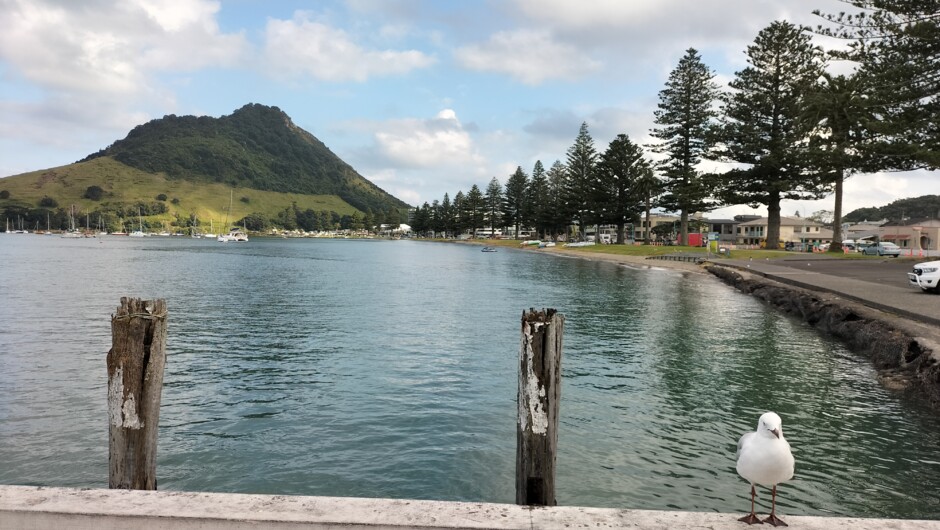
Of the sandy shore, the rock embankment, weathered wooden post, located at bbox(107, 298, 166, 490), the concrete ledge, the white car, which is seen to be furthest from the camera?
the sandy shore

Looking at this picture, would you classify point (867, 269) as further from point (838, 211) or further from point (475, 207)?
point (475, 207)

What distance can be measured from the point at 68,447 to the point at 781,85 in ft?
215

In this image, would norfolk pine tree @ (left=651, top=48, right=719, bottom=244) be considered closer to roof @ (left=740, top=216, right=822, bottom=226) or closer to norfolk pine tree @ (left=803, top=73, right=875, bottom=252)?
norfolk pine tree @ (left=803, top=73, right=875, bottom=252)

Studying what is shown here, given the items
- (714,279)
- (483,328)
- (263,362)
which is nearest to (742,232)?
(714,279)

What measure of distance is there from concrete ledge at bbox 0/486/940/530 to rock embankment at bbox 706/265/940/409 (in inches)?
464

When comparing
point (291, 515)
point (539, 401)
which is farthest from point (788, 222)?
point (291, 515)

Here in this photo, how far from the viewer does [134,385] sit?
5.88 metres

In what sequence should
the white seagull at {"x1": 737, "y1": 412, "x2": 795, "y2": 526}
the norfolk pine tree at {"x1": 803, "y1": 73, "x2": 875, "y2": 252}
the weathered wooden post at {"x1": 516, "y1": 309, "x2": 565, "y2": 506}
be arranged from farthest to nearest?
the norfolk pine tree at {"x1": 803, "y1": 73, "x2": 875, "y2": 252} < the weathered wooden post at {"x1": 516, "y1": 309, "x2": 565, "y2": 506} < the white seagull at {"x1": 737, "y1": 412, "x2": 795, "y2": 526}

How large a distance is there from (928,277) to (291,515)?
26958 mm

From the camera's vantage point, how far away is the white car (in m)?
22.6

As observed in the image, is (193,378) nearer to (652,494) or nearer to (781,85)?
(652,494)

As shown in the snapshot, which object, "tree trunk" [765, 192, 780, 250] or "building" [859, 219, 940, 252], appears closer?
"tree trunk" [765, 192, 780, 250]

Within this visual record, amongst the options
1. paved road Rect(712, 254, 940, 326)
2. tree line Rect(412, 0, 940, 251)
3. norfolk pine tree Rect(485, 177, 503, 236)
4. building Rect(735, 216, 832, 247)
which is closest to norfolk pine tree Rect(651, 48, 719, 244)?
tree line Rect(412, 0, 940, 251)

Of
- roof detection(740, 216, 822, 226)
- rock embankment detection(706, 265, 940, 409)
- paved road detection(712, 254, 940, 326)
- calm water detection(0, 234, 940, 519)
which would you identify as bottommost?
calm water detection(0, 234, 940, 519)
